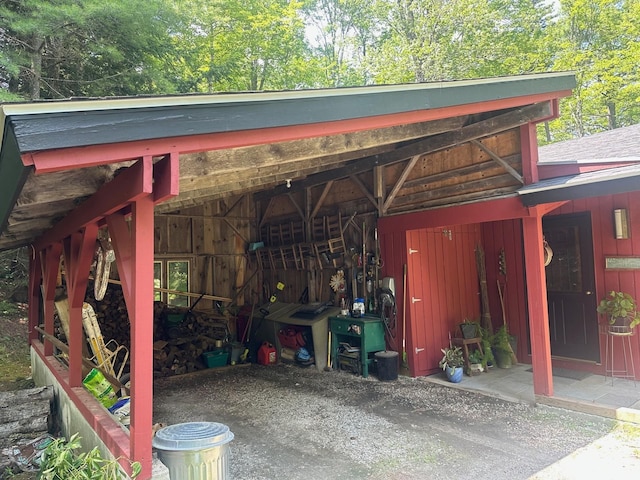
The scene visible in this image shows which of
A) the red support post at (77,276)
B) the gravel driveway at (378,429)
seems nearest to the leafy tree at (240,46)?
the red support post at (77,276)

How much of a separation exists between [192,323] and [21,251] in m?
4.39

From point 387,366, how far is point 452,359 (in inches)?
33.7

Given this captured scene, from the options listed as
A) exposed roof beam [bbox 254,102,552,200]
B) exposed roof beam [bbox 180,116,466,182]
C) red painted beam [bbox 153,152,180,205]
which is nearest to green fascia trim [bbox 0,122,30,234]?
red painted beam [bbox 153,152,180,205]

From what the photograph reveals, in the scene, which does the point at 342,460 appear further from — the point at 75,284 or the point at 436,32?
the point at 436,32

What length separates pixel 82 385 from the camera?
3.82 m

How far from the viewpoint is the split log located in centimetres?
403

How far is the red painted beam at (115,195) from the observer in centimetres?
201

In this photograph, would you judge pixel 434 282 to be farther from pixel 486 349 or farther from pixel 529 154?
pixel 529 154

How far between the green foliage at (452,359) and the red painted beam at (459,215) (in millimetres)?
1734

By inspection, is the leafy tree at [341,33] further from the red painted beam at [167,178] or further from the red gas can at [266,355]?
the red painted beam at [167,178]

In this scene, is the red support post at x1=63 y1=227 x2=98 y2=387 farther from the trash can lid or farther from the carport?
the trash can lid

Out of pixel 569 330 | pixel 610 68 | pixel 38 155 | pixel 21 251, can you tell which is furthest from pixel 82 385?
pixel 610 68

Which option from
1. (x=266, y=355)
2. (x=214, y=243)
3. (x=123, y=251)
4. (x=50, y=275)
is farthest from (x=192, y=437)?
(x=214, y=243)

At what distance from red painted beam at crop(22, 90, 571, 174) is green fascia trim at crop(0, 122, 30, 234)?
0.09 m
